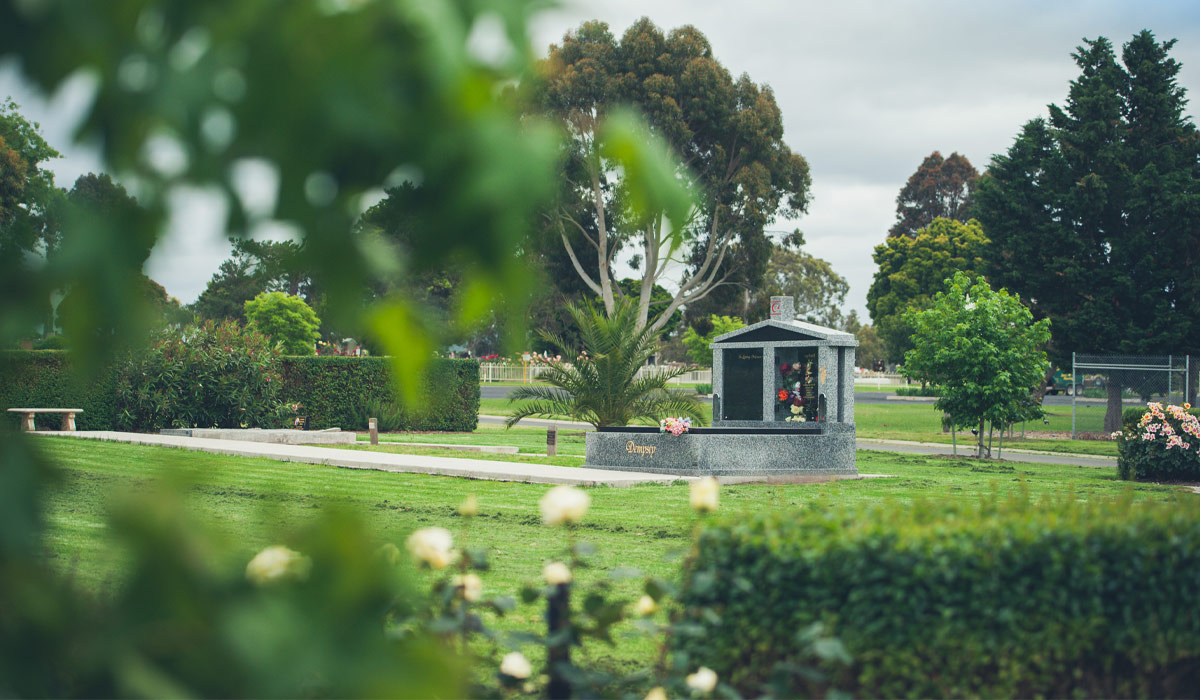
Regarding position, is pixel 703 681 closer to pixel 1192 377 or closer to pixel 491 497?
pixel 491 497

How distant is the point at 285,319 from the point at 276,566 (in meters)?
61.2

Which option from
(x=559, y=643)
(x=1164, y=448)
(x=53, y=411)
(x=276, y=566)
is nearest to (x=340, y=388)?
(x=53, y=411)

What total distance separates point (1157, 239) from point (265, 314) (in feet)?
157

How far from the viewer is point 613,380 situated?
20.6m

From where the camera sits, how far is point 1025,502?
4.83 metres

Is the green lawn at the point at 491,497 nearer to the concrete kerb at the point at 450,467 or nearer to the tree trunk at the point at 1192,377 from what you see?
the concrete kerb at the point at 450,467

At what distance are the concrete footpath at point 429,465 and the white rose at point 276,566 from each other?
37.9ft

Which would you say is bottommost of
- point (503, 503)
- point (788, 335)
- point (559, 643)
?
point (503, 503)

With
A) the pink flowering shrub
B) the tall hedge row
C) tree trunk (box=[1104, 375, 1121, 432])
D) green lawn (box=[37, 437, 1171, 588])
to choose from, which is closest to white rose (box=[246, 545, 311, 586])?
green lawn (box=[37, 437, 1171, 588])

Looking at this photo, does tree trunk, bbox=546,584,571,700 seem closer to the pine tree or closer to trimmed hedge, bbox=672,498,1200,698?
trimmed hedge, bbox=672,498,1200,698

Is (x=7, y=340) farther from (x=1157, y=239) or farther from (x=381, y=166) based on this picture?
(x=1157, y=239)

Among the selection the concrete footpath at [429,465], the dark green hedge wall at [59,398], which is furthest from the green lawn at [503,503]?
the dark green hedge wall at [59,398]

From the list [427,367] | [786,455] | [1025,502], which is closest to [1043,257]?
[786,455]

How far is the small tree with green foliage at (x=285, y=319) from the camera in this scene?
58.9 m
